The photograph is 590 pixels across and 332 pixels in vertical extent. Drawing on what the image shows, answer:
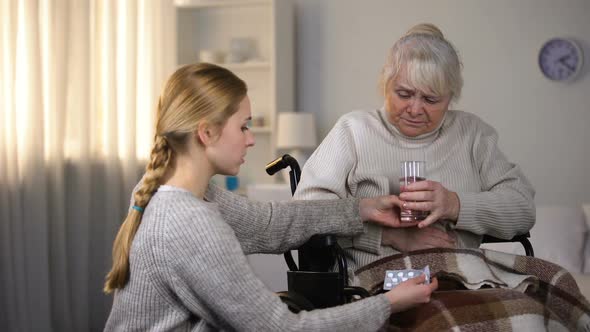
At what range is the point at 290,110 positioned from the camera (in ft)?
17.6

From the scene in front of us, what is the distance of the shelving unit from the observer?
5188mm

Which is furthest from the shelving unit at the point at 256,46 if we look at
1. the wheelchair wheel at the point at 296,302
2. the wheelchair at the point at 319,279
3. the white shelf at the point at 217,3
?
the wheelchair wheel at the point at 296,302

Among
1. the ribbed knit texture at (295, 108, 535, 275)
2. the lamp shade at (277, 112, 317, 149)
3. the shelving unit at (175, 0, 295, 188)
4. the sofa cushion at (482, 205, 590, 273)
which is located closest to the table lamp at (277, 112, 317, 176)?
the lamp shade at (277, 112, 317, 149)

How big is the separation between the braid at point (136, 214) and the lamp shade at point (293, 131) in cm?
341

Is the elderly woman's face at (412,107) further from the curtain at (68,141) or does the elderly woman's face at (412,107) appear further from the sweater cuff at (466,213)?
the curtain at (68,141)

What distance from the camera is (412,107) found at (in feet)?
6.98

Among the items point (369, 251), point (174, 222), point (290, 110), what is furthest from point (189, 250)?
point (290, 110)

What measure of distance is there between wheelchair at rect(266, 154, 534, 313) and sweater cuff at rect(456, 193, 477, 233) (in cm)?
18

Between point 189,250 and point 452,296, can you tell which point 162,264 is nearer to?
point 189,250

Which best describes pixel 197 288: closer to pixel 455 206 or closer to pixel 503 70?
pixel 455 206

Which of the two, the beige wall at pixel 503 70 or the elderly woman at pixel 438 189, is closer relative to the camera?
the elderly woman at pixel 438 189

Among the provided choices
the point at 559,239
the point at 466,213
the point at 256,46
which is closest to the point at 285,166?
the point at 466,213

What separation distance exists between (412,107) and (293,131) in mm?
2887

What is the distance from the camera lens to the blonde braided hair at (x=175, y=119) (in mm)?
1540
